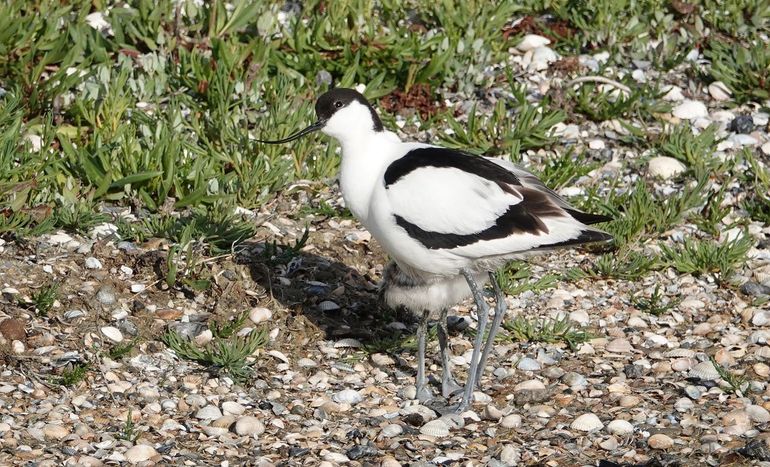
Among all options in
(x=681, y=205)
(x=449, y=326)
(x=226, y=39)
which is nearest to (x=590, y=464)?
(x=449, y=326)

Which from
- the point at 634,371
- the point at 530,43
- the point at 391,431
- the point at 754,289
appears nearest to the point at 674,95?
the point at 530,43

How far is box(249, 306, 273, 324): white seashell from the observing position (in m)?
5.90

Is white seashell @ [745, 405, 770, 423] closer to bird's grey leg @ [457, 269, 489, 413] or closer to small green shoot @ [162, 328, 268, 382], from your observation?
bird's grey leg @ [457, 269, 489, 413]

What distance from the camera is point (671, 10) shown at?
28.4 feet

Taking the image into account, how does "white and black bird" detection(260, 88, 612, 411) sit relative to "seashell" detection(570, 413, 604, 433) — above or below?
above

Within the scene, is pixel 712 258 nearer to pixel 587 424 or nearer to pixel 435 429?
pixel 587 424

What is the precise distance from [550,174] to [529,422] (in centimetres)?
228

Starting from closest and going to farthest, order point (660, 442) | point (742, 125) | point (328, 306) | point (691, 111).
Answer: point (660, 442)
point (328, 306)
point (742, 125)
point (691, 111)

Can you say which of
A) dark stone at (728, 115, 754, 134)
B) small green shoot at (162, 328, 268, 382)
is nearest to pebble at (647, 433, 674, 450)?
small green shoot at (162, 328, 268, 382)

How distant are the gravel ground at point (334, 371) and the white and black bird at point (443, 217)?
1.21 ft

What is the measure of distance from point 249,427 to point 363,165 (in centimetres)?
131

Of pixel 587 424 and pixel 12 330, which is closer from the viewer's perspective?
pixel 587 424

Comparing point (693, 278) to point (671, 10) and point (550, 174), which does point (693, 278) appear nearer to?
point (550, 174)

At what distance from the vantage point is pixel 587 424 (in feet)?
16.9
